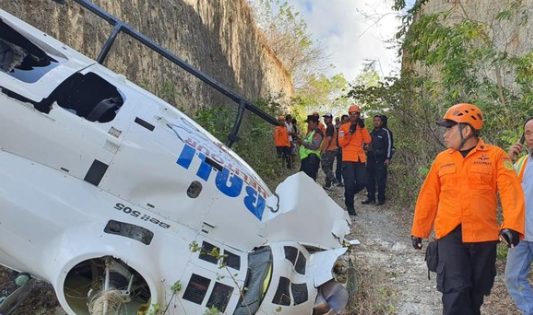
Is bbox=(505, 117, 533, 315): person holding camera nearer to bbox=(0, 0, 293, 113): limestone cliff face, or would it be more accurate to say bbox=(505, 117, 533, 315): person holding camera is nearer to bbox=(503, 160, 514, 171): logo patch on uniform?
bbox=(503, 160, 514, 171): logo patch on uniform

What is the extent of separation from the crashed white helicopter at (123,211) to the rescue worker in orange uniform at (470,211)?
2.93 ft

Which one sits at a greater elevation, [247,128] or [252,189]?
[247,128]

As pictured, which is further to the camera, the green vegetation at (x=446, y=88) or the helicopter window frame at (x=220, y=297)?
the green vegetation at (x=446, y=88)

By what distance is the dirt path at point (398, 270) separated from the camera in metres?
3.39

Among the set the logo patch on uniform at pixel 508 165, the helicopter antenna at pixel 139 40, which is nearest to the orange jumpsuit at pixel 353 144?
the helicopter antenna at pixel 139 40

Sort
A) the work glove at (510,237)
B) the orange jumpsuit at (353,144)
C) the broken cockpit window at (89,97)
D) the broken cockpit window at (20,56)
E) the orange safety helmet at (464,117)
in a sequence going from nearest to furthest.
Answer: the work glove at (510,237) → the orange safety helmet at (464,117) → the broken cockpit window at (89,97) → the broken cockpit window at (20,56) → the orange jumpsuit at (353,144)

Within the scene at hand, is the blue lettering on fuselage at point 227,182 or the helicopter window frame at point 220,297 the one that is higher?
the blue lettering on fuselage at point 227,182

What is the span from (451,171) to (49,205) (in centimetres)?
265

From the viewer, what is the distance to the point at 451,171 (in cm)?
268

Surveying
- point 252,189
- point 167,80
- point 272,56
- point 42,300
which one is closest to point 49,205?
point 42,300

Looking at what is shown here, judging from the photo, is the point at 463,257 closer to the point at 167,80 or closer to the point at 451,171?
the point at 451,171

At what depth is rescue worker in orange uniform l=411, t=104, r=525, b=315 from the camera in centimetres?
254

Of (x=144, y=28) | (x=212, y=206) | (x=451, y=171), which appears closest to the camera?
(x=451, y=171)

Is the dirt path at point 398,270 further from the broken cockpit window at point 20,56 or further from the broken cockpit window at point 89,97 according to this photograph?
the broken cockpit window at point 20,56
